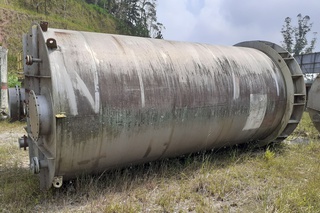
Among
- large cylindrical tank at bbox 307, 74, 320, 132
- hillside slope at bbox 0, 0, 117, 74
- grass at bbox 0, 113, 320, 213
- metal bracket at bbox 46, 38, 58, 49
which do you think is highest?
hillside slope at bbox 0, 0, 117, 74

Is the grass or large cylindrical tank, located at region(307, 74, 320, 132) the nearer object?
the grass

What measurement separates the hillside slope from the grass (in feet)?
33.7

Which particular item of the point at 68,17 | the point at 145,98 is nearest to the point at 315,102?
the point at 145,98

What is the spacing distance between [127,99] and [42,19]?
2962cm

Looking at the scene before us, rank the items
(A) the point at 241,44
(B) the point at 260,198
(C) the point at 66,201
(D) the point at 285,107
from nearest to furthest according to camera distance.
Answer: (C) the point at 66,201, (B) the point at 260,198, (D) the point at 285,107, (A) the point at 241,44

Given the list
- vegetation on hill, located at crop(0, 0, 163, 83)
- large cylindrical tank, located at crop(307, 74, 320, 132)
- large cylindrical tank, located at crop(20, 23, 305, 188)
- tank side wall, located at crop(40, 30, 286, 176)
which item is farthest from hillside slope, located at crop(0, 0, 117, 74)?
large cylindrical tank, located at crop(307, 74, 320, 132)

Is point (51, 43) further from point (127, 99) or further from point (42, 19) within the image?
point (42, 19)

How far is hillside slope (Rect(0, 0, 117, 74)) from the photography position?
22828 millimetres

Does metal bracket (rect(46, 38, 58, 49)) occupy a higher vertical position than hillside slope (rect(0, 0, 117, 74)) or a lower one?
lower

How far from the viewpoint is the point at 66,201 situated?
3.11 m

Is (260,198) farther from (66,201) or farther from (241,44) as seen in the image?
(241,44)

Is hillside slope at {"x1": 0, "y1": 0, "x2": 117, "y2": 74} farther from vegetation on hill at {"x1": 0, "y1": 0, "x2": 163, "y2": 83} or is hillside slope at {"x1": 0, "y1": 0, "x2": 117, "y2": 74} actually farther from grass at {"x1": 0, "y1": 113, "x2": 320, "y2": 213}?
grass at {"x1": 0, "y1": 113, "x2": 320, "y2": 213}

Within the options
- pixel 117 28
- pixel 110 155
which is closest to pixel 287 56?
pixel 110 155

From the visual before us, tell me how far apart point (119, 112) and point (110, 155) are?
0.52 meters
